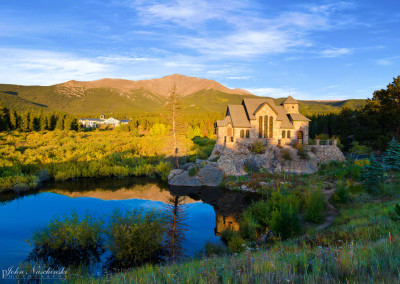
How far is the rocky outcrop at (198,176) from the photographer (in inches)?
1021

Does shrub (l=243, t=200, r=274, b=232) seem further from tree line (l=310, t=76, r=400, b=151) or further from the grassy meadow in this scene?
tree line (l=310, t=76, r=400, b=151)

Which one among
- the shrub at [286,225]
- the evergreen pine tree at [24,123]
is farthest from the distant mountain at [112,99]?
the shrub at [286,225]

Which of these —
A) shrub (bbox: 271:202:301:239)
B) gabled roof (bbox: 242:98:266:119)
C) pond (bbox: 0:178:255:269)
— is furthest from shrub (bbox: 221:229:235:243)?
gabled roof (bbox: 242:98:266:119)

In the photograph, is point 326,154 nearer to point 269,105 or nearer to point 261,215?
point 269,105

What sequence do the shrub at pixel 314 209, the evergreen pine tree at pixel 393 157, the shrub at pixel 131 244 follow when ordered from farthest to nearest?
the evergreen pine tree at pixel 393 157
the shrub at pixel 314 209
the shrub at pixel 131 244

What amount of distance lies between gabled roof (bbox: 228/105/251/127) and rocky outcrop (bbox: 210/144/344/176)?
2946 millimetres

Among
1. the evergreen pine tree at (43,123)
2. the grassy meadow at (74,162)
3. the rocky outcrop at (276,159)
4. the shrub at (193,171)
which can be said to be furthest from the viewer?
the evergreen pine tree at (43,123)

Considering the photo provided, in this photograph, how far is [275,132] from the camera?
105ft

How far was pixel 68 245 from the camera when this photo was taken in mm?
11047

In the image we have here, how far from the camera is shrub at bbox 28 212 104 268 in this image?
10.7 meters

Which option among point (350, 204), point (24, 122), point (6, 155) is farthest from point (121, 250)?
point (24, 122)

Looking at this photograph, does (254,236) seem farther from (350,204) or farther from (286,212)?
(350,204)

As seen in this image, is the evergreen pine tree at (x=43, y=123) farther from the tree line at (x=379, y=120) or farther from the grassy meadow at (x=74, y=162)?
the tree line at (x=379, y=120)

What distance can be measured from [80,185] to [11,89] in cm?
16533
